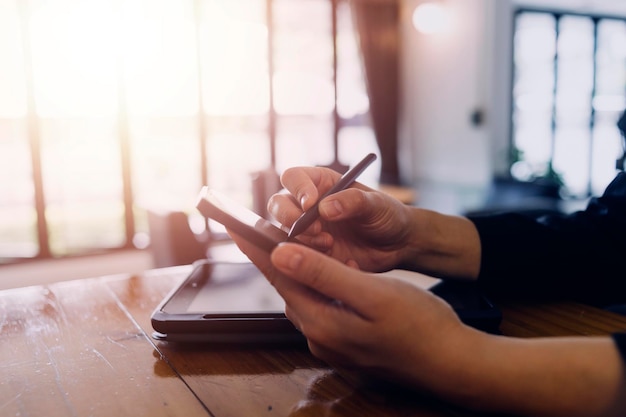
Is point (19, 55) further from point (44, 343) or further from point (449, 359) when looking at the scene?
point (449, 359)

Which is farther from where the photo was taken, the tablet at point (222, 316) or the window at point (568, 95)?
the window at point (568, 95)

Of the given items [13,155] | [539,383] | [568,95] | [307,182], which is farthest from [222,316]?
[568,95]

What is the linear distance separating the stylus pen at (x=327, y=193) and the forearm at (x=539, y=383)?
0.32 m

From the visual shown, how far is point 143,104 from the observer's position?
15.3 ft

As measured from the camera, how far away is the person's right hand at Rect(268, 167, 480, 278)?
0.89 m

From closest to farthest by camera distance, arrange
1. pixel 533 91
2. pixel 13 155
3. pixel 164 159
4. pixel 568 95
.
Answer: pixel 13 155 → pixel 164 159 → pixel 533 91 → pixel 568 95

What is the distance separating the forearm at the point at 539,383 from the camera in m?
0.52

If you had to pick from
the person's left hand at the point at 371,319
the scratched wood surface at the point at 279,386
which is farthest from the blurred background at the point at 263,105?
the person's left hand at the point at 371,319

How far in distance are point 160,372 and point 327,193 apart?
13.9 inches

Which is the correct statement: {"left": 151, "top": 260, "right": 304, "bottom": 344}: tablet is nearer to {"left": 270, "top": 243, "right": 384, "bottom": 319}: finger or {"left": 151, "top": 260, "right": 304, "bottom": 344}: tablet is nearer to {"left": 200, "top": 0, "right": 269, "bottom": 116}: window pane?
{"left": 270, "top": 243, "right": 384, "bottom": 319}: finger

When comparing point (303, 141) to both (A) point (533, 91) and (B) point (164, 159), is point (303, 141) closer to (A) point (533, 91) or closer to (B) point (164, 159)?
(B) point (164, 159)

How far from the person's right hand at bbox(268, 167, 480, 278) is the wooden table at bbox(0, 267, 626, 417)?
0.13m

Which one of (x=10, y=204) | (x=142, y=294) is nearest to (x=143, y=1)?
(x=10, y=204)

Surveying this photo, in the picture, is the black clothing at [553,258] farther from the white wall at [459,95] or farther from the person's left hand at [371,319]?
the white wall at [459,95]
